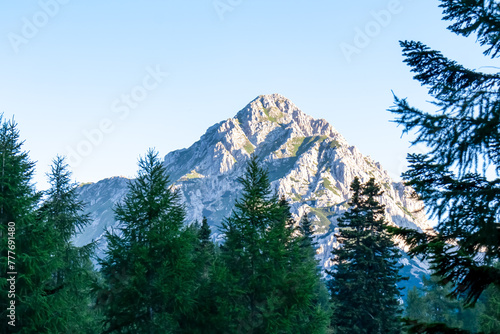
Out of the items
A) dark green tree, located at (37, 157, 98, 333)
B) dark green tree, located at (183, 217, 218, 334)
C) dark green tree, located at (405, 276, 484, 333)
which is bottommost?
dark green tree, located at (405, 276, 484, 333)

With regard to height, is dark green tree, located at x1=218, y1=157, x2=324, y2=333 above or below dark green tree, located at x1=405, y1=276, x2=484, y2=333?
above

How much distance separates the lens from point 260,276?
18500 mm

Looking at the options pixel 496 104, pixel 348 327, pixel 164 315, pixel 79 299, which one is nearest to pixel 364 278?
pixel 348 327

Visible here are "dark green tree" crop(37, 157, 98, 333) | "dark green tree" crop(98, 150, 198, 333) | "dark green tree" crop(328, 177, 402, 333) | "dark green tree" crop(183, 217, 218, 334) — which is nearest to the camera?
"dark green tree" crop(98, 150, 198, 333)

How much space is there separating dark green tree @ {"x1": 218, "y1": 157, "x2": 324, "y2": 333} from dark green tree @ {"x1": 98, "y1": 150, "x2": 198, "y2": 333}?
1915 mm

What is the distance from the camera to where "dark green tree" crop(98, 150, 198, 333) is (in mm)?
17031

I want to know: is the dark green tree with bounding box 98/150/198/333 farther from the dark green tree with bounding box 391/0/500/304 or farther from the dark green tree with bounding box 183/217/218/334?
the dark green tree with bounding box 391/0/500/304

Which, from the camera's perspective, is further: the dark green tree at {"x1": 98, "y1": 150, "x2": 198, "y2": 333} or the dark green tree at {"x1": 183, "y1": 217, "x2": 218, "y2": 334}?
the dark green tree at {"x1": 183, "y1": 217, "x2": 218, "y2": 334}

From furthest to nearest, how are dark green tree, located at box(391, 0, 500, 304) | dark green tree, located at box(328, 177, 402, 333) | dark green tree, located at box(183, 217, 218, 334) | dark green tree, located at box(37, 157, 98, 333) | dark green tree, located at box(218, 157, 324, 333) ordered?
dark green tree, located at box(328, 177, 402, 333)
dark green tree, located at box(37, 157, 98, 333)
dark green tree, located at box(183, 217, 218, 334)
dark green tree, located at box(218, 157, 324, 333)
dark green tree, located at box(391, 0, 500, 304)

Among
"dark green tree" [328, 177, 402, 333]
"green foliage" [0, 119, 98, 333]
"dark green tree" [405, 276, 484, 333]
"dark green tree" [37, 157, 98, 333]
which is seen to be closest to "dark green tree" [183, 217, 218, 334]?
"green foliage" [0, 119, 98, 333]

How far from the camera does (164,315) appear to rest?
17125 mm

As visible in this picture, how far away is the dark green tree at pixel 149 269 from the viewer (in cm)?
1703

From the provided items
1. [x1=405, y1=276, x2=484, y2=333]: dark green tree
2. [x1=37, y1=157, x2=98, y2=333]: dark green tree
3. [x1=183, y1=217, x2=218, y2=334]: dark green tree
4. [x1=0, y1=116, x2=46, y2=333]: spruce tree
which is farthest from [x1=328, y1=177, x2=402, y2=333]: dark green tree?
[x1=405, y1=276, x2=484, y2=333]: dark green tree

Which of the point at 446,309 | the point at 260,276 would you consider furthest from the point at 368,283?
the point at 446,309
